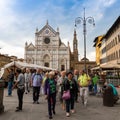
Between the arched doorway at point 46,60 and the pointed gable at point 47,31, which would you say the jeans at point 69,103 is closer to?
the arched doorway at point 46,60

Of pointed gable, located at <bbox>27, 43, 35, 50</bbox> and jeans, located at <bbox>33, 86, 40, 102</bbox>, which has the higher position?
pointed gable, located at <bbox>27, 43, 35, 50</bbox>

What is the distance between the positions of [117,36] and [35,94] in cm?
3496

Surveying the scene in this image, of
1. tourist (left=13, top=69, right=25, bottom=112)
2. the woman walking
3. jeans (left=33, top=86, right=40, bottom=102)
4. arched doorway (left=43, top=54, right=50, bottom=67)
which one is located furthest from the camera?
arched doorway (left=43, top=54, right=50, bottom=67)

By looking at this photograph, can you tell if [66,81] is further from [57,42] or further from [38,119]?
[57,42]

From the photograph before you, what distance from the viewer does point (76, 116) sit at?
8.54 m

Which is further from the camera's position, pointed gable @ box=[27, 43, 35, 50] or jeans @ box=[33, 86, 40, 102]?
pointed gable @ box=[27, 43, 35, 50]

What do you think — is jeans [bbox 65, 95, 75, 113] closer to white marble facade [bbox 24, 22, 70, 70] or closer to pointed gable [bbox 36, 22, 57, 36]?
white marble facade [bbox 24, 22, 70, 70]

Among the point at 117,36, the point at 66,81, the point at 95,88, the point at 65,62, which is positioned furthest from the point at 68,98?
the point at 65,62

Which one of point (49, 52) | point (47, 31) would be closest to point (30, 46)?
point (49, 52)

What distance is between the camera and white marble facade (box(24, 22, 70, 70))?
8250cm

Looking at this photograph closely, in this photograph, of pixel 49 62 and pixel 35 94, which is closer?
pixel 35 94

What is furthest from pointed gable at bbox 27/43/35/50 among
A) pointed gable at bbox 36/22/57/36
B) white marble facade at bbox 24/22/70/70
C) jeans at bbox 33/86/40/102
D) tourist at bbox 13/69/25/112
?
tourist at bbox 13/69/25/112

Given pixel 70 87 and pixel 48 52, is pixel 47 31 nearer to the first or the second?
pixel 48 52

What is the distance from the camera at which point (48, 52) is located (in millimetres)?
82938
